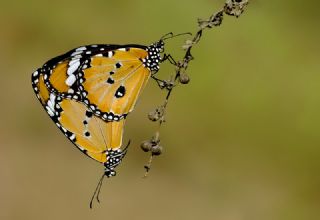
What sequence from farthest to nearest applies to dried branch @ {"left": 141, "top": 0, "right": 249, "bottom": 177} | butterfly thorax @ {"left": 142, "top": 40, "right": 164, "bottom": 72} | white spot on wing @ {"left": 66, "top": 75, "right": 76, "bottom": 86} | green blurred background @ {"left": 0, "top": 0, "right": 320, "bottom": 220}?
green blurred background @ {"left": 0, "top": 0, "right": 320, "bottom": 220} → white spot on wing @ {"left": 66, "top": 75, "right": 76, "bottom": 86} → butterfly thorax @ {"left": 142, "top": 40, "right": 164, "bottom": 72} → dried branch @ {"left": 141, "top": 0, "right": 249, "bottom": 177}

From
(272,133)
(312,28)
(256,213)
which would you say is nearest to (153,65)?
→ (256,213)

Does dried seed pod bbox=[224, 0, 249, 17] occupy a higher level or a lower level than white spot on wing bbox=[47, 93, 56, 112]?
lower

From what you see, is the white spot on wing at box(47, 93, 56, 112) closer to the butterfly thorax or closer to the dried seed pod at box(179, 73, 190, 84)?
the butterfly thorax

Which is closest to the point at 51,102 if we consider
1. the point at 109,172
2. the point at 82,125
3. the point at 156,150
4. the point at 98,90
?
the point at 82,125

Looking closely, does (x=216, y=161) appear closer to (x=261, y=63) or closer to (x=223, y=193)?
(x=223, y=193)

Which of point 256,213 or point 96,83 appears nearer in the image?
point 96,83

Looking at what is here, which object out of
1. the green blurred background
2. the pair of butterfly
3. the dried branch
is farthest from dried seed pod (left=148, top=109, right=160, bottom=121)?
the green blurred background
